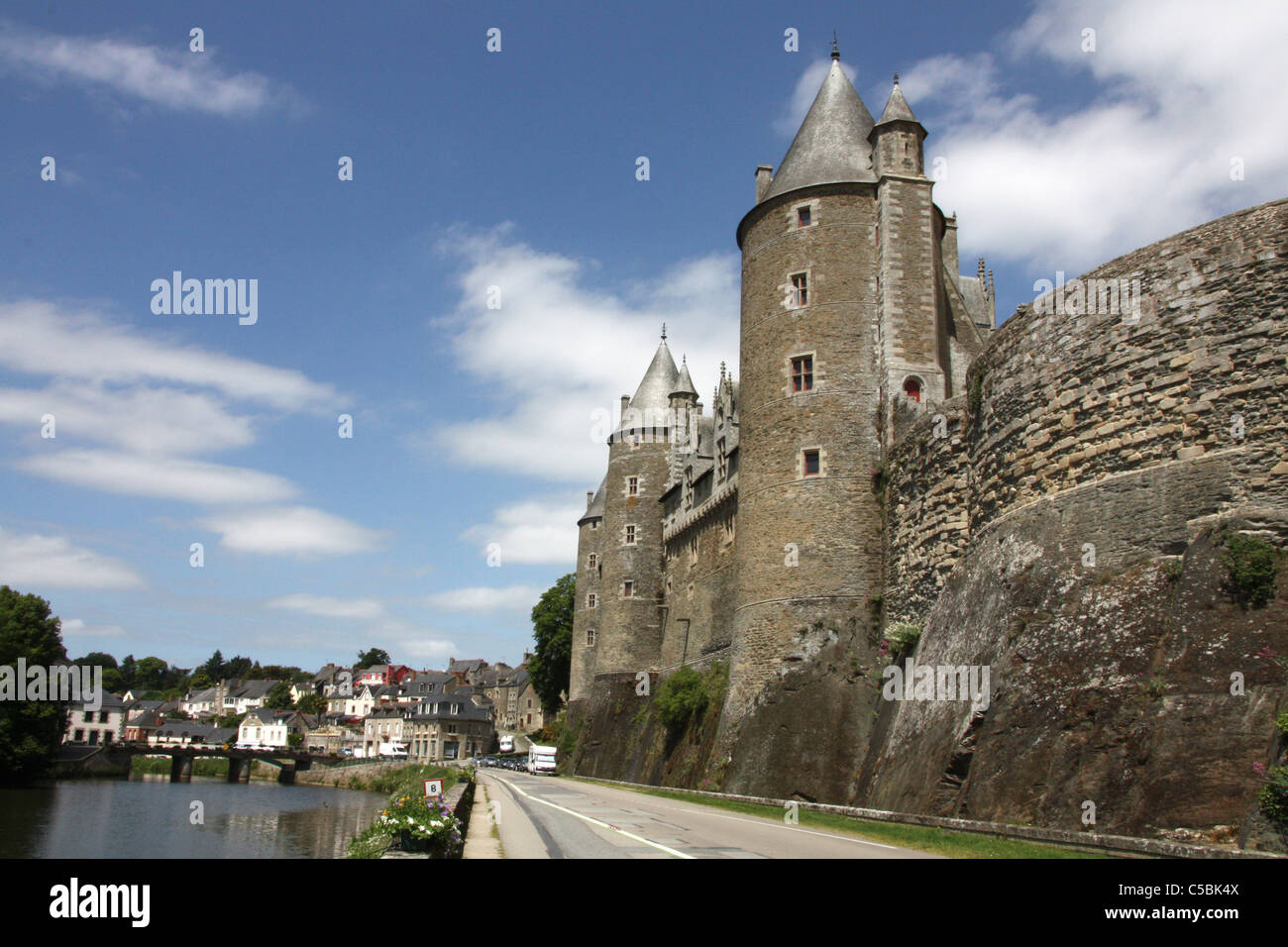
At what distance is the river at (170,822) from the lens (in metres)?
30.9

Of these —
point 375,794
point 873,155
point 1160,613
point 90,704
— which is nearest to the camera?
point 1160,613

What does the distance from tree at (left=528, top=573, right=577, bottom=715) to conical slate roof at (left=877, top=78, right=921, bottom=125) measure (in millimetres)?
45224

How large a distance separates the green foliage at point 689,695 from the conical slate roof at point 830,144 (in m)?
15.3

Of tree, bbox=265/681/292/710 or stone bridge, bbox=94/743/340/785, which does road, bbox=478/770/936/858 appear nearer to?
stone bridge, bbox=94/743/340/785

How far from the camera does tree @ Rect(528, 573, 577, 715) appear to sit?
66.8 metres

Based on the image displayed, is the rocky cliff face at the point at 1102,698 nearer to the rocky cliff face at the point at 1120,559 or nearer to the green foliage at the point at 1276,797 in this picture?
the rocky cliff face at the point at 1120,559

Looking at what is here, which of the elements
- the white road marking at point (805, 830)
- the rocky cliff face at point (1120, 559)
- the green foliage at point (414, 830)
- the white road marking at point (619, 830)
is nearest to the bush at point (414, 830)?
the green foliage at point (414, 830)

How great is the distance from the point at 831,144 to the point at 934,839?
72.3 feet

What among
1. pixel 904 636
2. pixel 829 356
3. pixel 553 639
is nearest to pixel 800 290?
pixel 829 356

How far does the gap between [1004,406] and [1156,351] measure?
3902 mm

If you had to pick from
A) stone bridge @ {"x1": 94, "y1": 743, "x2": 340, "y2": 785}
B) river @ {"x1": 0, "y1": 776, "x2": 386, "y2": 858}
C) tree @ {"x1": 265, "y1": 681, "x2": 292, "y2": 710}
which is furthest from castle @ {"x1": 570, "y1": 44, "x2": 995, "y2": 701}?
tree @ {"x1": 265, "y1": 681, "x2": 292, "y2": 710}
